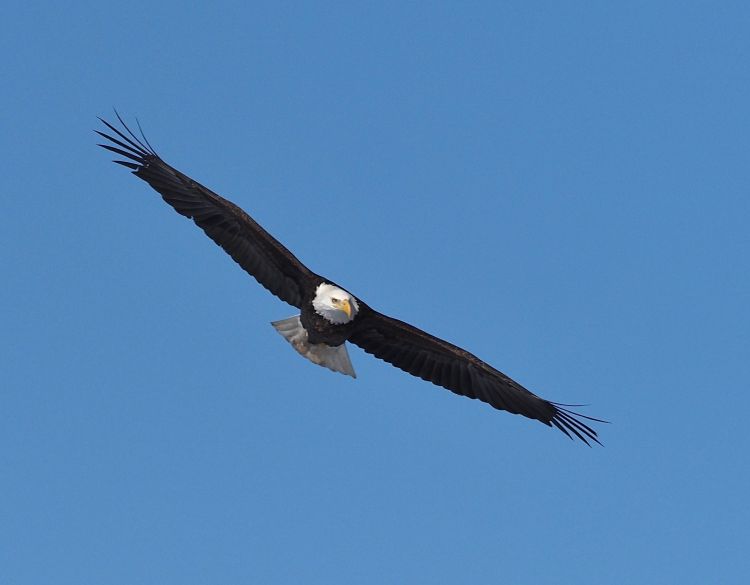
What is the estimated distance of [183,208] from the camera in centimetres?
1708

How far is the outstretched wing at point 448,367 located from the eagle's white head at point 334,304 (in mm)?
492

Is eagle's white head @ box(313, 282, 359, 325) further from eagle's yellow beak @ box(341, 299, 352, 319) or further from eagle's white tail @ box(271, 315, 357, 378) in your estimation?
eagle's white tail @ box(271, 315, 357, 378)

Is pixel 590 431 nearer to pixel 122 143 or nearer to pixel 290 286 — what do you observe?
pixel 290 286

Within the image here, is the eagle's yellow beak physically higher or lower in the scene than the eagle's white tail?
higher

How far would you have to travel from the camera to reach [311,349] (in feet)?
58.7

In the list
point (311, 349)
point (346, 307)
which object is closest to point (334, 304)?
point (346, 307)

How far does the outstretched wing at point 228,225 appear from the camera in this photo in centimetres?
1706

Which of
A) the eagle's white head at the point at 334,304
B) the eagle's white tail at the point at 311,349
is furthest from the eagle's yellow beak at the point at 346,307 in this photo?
the eagle's white tail at the point at 311,349

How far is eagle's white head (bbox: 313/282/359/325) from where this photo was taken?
17.2 metres

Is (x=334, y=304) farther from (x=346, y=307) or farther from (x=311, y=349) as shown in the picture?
(x=311, y=349)

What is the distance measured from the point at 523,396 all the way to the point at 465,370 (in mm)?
807

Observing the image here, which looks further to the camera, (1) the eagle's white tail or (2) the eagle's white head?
(1) the eagle's white tail

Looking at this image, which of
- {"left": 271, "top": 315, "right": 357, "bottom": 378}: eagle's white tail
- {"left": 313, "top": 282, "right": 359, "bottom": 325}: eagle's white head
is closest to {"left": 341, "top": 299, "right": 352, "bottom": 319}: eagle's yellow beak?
{"left": 313, "top": 282, "right": 359, "bottom": 325}: eagle's white head

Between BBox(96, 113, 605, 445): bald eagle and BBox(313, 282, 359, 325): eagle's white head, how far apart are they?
12 millimetres
